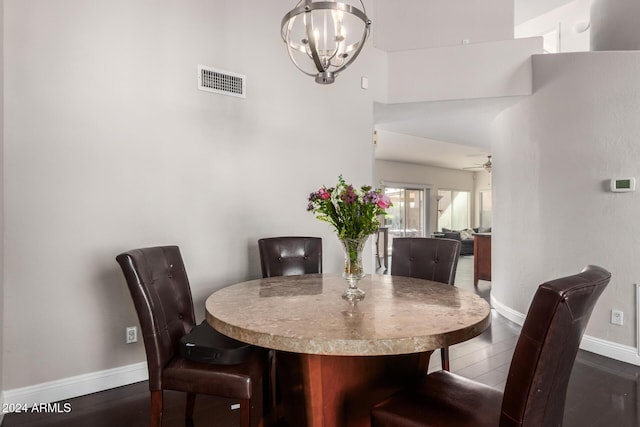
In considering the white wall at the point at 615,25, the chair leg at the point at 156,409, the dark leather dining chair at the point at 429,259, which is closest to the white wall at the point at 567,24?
the white wall at the point at 615,25

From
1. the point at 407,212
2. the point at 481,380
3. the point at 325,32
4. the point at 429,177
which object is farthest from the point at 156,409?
the point at 429,177

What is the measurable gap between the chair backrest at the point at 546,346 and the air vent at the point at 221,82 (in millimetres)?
2619

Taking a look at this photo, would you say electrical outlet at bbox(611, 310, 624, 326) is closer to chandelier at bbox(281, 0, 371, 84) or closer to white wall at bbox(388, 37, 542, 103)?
white wall at bbox(388, 37, 542, 103)

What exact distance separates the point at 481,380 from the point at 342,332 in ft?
6.28

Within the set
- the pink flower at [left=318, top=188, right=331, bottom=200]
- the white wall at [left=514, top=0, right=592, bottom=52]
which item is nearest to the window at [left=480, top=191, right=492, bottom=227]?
the white wall at [left=514, top=0, right=592, bottom=52]

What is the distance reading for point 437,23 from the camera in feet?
13.6

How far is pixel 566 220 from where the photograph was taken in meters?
3.40

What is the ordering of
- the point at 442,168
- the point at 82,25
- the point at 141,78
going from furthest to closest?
the point at 442,168 → the point at 141,78 → the point at 82,25

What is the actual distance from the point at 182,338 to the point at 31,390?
1298 mm

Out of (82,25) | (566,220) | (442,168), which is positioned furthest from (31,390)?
(442,168)

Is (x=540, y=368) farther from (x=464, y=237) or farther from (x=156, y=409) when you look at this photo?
(x=464, y=237)

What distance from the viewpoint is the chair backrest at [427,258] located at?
7.96ft

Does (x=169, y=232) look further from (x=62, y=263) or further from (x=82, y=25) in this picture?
(x=82, y=25)

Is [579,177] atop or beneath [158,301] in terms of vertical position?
atop
